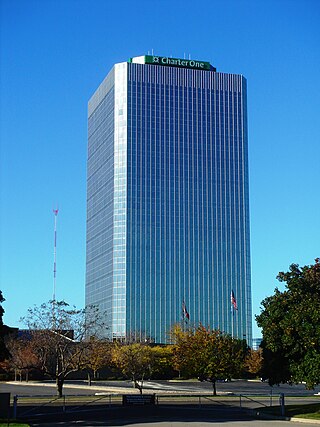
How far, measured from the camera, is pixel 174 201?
605 ft

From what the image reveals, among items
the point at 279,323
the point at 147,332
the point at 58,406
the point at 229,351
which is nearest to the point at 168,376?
the point at 147,332

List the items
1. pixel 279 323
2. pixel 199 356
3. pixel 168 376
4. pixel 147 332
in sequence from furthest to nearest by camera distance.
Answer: pixel 147 332
pixel 168 376
pixel 199 356
pixel 279 323

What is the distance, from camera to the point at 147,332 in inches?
7047

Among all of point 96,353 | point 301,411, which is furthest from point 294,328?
point 96,353

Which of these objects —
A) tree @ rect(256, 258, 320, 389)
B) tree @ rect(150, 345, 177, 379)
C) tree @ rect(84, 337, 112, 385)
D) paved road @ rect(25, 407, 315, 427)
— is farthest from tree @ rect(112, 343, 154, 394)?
tree @ rect(256, 258, 320, 389)

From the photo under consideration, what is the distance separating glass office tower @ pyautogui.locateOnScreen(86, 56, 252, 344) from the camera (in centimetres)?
18175

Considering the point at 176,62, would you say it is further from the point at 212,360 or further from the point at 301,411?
the point at 301,411

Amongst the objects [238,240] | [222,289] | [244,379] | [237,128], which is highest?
[237,128]

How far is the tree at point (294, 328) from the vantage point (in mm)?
43844

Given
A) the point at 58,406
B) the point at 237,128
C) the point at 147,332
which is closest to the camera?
the point at 58,406

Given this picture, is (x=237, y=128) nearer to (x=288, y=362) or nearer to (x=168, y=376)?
(x=168, y=376)

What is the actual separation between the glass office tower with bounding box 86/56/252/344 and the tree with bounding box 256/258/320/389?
5182 inches

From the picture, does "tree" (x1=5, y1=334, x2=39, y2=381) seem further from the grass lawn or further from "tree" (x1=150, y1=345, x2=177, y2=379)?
the grass lawn

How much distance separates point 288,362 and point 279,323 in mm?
3610
